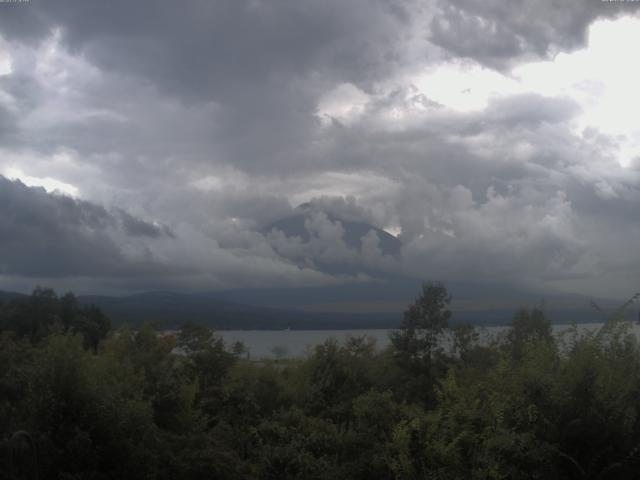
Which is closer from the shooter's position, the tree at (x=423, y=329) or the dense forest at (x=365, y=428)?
the dense forest at (x=365, y=428)

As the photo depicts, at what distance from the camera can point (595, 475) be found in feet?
40.3

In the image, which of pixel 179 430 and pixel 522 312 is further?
pixel 522 312

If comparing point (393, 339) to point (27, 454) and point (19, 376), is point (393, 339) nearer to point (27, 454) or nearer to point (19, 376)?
point (19, 376)

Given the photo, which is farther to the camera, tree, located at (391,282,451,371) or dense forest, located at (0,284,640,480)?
tree, located at (391,282,451,371)

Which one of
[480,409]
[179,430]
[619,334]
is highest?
[619,334]

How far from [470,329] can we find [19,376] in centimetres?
1552

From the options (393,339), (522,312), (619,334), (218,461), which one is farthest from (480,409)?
(522,312)

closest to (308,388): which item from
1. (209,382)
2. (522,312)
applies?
(209,382)

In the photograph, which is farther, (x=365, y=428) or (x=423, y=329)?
(x=423, y=329)

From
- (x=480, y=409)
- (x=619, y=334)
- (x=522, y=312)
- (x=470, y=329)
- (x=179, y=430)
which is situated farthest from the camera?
(x=522, y=312)

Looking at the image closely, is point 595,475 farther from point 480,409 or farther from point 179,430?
point 179,430

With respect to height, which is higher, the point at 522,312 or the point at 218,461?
the point at 522,312

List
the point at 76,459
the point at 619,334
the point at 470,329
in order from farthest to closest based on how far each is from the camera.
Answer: the point at 470,329, the point at 619,334, the point at 76,459

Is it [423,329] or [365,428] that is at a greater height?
[423,329]
